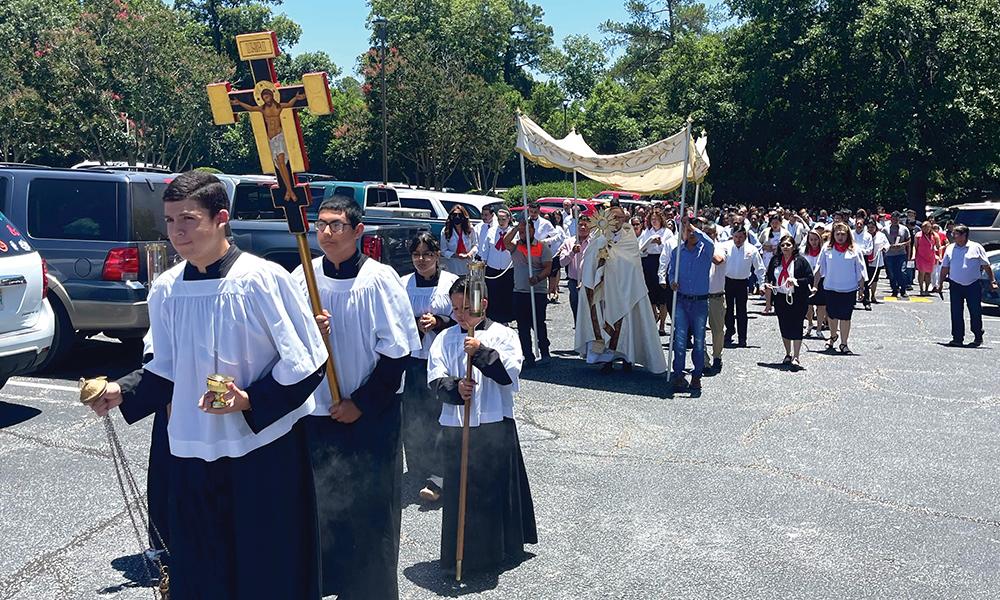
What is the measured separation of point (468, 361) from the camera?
4.70 m

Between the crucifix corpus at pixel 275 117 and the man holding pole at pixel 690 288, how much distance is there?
20.9 ft

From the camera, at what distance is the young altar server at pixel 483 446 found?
16.0ft

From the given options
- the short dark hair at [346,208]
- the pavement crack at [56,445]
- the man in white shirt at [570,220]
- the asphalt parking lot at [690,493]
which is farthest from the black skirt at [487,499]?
the man in white shirt at [570,220]

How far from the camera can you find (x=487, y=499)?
195 inches

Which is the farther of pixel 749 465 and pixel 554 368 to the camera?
pixel 554 368

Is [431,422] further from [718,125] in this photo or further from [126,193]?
[718,125]

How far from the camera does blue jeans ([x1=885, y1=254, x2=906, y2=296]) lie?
19.3 m

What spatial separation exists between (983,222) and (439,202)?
41.5 ft

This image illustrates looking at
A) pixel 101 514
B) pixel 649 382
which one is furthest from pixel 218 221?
pixel 649 382

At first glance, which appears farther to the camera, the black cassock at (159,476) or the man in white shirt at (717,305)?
the man in white shirt at (717,305)

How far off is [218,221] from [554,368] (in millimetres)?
7692

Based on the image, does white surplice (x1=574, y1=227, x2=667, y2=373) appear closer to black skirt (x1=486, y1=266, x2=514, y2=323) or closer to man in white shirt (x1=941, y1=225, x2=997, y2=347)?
black skirt (x1=486, y1=266, x2=514, y2=323)

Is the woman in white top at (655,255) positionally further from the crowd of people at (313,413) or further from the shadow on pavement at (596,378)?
the crowd of people at (313,413)

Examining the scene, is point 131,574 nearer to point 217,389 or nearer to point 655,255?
point 217,389
